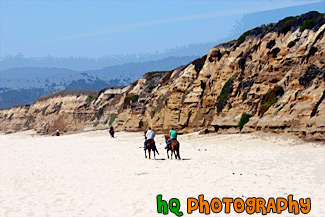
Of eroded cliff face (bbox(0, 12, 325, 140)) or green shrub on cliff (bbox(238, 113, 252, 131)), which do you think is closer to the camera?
eroded cliff face (bbox(0, 12, 325, 140))

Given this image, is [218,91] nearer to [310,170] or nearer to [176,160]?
[176,160]

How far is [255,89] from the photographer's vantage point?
97.4 ft

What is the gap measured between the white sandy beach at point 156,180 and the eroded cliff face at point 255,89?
250cm

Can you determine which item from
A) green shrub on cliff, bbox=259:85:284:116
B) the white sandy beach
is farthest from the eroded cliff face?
the white sandy beach

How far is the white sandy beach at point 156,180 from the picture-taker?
37.2 feet

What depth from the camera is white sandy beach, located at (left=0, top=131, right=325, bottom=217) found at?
11.3m

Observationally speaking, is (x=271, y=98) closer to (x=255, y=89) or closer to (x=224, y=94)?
(x=255, y=89)

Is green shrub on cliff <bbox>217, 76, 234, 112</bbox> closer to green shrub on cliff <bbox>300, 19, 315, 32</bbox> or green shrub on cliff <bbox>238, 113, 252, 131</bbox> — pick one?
green shrub on cliff <bbox>238, 113, 252, 131</bbox>

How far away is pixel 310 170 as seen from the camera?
47.3ft

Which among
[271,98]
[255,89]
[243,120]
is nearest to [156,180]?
[271,98]

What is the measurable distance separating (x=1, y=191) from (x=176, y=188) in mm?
5959

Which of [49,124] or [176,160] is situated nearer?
[176,160]

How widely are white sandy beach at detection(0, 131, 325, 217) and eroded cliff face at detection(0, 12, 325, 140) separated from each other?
2.50m

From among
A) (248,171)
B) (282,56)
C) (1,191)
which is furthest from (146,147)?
(282,56)
